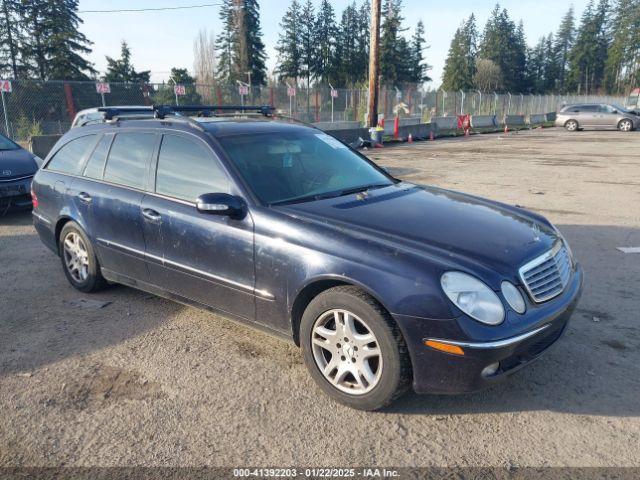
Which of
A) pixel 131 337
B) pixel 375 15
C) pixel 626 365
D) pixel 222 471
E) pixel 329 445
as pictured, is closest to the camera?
pixel 222 471

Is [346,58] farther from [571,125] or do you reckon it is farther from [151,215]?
[151,215]

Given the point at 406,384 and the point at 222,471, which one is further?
the point at 406,384

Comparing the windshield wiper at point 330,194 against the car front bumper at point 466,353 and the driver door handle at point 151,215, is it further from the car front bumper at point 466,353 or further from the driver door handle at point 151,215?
the car front bumper at point 466,353

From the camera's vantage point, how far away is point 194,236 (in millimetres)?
3764

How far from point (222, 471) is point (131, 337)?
1840 mm

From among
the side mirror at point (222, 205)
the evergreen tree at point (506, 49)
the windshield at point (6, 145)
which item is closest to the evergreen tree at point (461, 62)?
the evergreen tree at point (506, 49)

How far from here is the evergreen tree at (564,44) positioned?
106m

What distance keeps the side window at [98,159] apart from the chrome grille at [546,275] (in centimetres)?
370

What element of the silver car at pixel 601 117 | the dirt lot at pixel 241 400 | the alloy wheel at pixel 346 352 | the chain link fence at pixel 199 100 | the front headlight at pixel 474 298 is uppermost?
the chain link fence at pixel 199 100

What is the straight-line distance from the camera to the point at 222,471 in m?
2.59

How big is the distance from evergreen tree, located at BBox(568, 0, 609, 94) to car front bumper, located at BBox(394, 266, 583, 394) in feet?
377

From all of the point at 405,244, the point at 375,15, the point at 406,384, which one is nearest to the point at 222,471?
the point at 406,384

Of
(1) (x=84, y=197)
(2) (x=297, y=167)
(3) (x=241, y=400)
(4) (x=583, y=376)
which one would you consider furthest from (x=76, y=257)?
(4) (x=583, y=376)

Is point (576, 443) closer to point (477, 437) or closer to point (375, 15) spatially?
point (477, 437)
